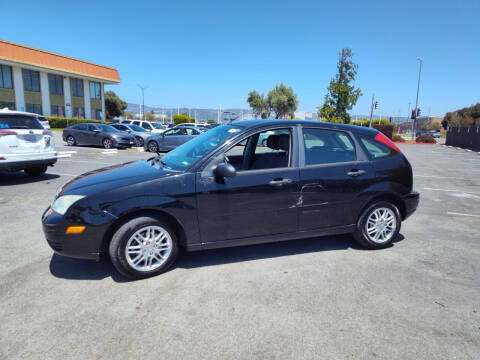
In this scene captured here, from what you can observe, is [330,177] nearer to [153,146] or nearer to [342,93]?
[153,146]

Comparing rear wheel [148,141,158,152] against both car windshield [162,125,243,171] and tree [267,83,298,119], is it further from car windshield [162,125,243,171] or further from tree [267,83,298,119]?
tree [267,83,298,119]

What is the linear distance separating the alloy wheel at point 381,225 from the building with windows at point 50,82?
1636 inches

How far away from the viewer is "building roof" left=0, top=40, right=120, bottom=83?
34.3 meters

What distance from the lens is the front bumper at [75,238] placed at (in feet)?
10.3

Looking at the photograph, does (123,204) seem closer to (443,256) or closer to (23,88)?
(443,256)

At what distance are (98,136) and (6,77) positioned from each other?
27427 mm

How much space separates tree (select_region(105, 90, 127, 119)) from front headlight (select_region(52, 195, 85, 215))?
67.4 meters

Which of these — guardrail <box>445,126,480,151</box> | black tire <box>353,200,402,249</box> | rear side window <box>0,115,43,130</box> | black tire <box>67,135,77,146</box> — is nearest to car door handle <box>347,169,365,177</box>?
black tire <box>353,200,402,249</box>

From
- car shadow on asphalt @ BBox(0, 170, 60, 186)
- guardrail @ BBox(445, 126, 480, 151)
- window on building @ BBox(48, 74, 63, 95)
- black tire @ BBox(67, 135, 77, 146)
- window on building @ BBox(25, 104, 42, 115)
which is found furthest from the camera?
window on building @ BBox(48, 74, 63, 95)

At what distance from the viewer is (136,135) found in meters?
19.3

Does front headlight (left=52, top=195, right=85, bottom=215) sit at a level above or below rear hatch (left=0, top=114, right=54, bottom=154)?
below

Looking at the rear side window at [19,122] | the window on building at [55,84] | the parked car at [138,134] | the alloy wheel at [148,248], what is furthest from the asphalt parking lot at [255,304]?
the window on building at [55,84]

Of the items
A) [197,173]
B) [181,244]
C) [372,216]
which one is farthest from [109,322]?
[372,216]

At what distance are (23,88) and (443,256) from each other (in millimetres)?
44729
